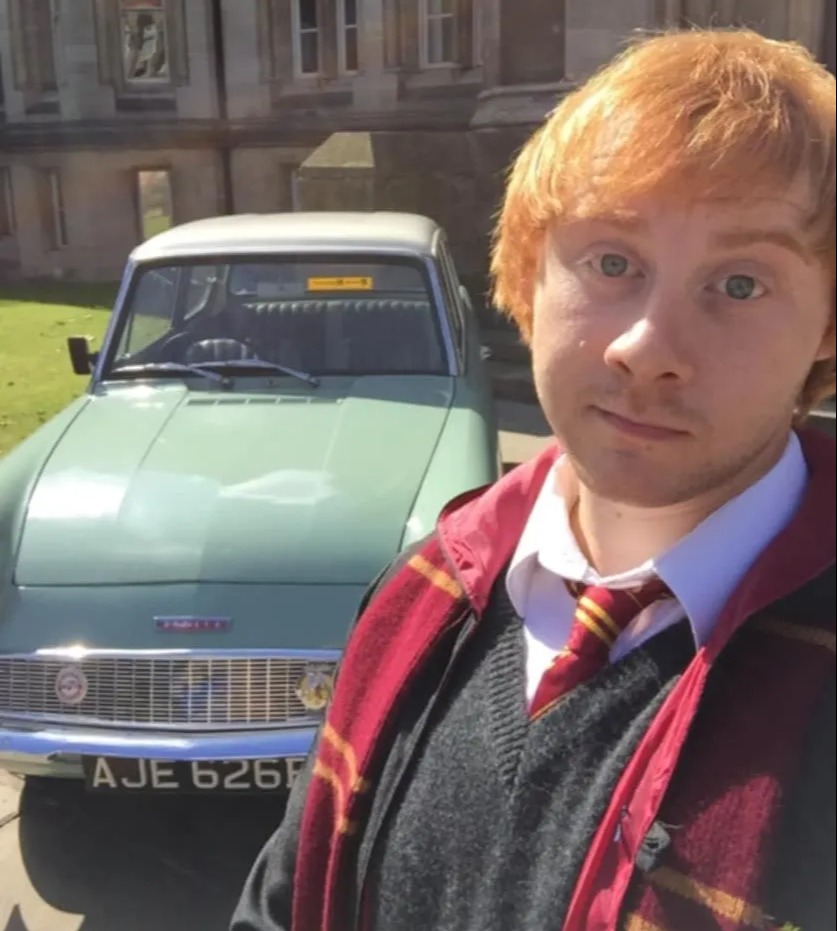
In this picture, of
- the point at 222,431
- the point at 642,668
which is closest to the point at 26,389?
the point at 222,431

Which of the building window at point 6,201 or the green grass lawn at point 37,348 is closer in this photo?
the green grass lawn at point 37,348

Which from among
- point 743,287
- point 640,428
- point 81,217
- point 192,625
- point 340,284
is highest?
point 743,287

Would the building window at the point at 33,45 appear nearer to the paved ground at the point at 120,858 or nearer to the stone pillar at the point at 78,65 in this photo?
the stone pillar at the point at 78,65

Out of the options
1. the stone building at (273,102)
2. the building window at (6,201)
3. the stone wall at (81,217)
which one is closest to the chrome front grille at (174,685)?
the stone building at (273,102)

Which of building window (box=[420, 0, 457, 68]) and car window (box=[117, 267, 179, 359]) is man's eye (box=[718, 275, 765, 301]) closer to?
car window (box=[117, 267, 179, 359])

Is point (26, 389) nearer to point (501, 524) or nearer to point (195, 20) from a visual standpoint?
point (195, 20)

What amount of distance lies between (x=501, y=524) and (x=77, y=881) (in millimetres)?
2261

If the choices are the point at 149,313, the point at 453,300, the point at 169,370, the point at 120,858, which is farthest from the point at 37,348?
the point at 120,858

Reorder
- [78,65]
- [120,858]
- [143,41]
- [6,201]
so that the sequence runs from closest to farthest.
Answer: [120,858] < [6,201] < [78,65] < [143,41]

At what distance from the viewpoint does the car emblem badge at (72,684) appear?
2855 mm

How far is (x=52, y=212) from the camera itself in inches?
221

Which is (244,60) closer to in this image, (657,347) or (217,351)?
(217,351)

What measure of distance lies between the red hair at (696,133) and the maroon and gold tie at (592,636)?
227 mm

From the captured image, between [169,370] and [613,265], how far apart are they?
3.24 metres
